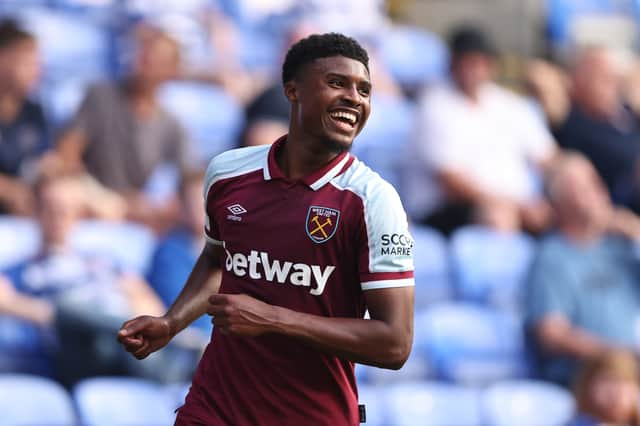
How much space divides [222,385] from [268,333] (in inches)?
14.9

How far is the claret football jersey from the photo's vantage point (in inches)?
127

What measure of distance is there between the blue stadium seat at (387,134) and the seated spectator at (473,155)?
0.22 m

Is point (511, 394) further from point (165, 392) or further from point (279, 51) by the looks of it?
point (279, 51)

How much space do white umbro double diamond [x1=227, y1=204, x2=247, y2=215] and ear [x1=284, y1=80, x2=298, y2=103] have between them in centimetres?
39

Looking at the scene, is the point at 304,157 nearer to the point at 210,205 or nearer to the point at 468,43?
the point at 210,205

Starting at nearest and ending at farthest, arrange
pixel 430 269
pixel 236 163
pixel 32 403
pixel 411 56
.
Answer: pixel 236 163
pixel 32 403
pixel 430 269
pixel 411 56

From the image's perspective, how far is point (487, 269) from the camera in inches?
319

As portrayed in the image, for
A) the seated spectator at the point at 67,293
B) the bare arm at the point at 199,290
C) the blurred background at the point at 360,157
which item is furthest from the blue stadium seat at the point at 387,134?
the bare arm at the point at 199,290

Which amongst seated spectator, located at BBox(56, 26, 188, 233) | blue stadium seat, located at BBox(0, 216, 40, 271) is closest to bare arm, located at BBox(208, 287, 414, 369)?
blue stadium seat, located at BBox(0, 216, 40, 271)

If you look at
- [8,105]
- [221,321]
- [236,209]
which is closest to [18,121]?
[8,105]

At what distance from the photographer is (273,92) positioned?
7707 mm

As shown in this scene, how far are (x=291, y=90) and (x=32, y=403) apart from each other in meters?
3.12

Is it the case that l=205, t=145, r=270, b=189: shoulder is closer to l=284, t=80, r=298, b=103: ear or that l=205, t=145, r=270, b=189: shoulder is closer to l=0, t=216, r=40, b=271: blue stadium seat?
l=284, t=80, r=298, b=103: ear

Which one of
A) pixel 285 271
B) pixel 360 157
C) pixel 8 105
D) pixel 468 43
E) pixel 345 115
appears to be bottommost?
pixel 285 271
